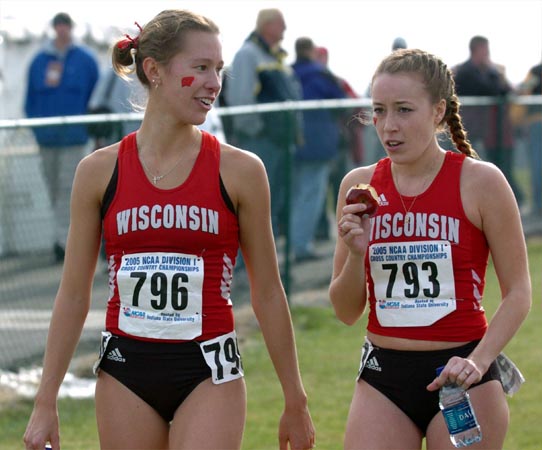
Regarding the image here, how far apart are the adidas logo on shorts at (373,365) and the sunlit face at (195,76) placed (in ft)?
3.28

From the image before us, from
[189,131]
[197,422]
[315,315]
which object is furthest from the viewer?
[315,315]

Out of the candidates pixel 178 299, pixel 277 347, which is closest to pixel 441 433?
pixel 277 347

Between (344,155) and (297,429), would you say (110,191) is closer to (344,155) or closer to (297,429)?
(297,429)

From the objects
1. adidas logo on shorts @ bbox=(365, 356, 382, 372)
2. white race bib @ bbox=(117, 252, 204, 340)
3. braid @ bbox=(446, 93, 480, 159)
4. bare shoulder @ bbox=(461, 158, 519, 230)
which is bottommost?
adidas logo on shorts @ bbox=(365, 356, 382, 372)

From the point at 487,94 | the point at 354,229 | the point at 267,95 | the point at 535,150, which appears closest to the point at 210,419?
Result: the point at 354,229

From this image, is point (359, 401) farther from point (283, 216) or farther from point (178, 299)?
point (283, 216)

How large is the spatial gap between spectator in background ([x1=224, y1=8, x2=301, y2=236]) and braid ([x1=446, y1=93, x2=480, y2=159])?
5.99 m

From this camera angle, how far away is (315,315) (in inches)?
424

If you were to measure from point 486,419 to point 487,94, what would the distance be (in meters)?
12.0

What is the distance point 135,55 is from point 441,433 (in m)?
1.64

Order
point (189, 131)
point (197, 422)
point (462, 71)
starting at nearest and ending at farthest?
point (197, 422), point (189, 131), point (462, 71)

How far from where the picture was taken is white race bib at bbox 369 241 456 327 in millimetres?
4227

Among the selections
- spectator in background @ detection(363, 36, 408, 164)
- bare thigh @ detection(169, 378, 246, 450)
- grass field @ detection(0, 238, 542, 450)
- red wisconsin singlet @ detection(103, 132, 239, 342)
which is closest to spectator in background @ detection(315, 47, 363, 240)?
spectator in background @ detection(363, 36, 408, 164)

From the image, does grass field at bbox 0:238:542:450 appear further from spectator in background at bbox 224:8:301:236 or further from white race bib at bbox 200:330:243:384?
white race bib at bbox 200:330:243:384
